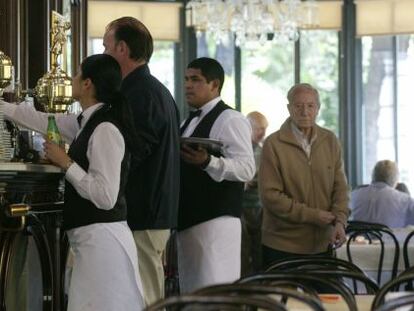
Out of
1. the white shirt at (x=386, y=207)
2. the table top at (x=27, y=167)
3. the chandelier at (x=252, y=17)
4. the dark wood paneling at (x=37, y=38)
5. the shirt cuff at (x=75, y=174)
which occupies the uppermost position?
the chandelier at (x=252, y=17)

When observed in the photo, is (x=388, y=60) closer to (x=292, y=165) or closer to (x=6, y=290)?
(x=292, y=165)

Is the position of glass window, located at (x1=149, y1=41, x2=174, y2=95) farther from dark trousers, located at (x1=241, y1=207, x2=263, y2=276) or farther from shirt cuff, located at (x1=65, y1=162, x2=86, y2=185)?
shirt cuff, located at (x1=65, y1=162, x2=86, y2=185)

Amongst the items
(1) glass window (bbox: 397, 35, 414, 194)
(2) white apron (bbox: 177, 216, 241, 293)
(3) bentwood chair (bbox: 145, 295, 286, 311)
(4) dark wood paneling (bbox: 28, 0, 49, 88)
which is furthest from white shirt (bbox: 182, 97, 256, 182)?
(1) glass window (bbox: 397, 35, 414, 194)

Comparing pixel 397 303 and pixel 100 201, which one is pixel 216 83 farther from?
pixel 397 303

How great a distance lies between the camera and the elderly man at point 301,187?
5371 mm

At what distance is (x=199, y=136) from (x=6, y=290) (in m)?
1.34

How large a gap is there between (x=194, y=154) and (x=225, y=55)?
7798 millimetres

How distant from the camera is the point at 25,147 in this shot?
13.8 ft

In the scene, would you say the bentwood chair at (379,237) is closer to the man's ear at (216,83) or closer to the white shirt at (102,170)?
the man's ear at (216,83)

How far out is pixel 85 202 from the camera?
12.0ft

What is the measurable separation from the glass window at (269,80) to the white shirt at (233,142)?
23.9 feet

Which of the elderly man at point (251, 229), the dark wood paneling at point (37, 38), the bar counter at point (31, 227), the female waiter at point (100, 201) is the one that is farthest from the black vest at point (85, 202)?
the elderly man at point (251, 229)

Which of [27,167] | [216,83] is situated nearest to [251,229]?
[216,83]

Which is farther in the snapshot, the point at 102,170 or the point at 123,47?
the point at 123,47
